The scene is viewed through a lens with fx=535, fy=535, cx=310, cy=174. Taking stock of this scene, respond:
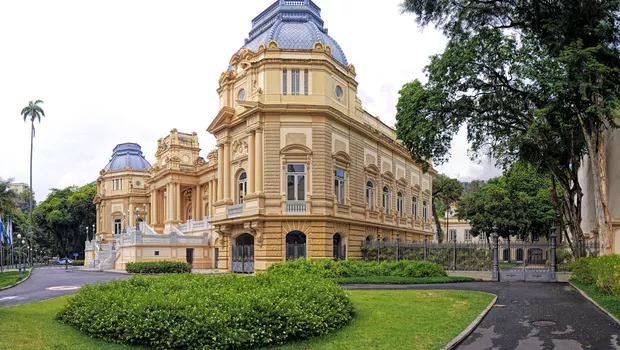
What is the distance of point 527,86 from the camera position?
2356 centimetres

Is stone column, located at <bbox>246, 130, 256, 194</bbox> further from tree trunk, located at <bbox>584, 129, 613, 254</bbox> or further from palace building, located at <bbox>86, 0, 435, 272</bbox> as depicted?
tree trunk, located at <bbox>584, 129, 613, 254</bbox>

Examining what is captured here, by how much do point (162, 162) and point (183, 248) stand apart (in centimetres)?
1750

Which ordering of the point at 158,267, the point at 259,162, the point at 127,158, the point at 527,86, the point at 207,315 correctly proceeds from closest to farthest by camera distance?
the point at 207,315, the point at 527,86, the point at 259,162, the point at 158,267, the point at 127,158

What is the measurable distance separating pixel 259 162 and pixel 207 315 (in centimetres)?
2335

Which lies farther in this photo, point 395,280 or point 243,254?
point 243,254

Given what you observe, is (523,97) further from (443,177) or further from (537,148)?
(443,177)

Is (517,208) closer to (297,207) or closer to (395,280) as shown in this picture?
(297,207)

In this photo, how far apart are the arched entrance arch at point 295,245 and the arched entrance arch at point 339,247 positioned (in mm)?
2681

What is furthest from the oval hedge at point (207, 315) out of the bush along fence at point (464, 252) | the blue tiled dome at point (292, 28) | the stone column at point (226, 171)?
the blue tiled dome at point (292, 28)

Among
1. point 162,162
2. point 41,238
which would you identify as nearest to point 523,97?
point 162,162

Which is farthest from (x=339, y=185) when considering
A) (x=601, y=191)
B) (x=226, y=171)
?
(x=601, y=191)

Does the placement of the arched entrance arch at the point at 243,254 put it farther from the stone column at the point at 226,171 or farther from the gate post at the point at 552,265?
the gate post at the point at 552,265

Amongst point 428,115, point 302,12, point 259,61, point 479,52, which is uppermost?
point 302,12

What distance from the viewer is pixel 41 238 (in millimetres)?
91250
